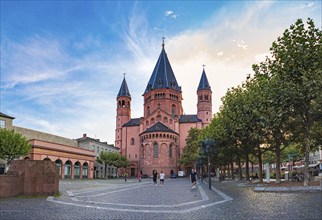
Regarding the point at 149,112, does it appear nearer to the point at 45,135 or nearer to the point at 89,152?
the point at 89,152

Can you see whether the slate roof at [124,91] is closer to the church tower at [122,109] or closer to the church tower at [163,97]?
the church tower at [122,109]

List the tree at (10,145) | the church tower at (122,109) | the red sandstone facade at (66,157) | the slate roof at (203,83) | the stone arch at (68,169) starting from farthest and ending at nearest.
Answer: the church tower at (122,109) → the slate roof at (203,83) → the stone arch at (68,169) → the red sandstone facade at (66,157) → the tree at (10,145)

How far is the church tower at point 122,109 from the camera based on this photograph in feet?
385

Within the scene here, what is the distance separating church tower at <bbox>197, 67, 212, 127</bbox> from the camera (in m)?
114

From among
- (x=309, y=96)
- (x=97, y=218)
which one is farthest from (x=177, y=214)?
(x=309, y=96)

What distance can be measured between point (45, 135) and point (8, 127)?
614 inches

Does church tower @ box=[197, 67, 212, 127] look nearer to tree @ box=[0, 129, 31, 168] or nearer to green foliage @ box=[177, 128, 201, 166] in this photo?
green foliage @ box=[177, 128, 201, 166]

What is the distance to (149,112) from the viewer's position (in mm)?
112438

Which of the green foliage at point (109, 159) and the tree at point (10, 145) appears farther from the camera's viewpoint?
the green foliage at point (109, 159)

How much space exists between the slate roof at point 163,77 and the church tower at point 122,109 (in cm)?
845

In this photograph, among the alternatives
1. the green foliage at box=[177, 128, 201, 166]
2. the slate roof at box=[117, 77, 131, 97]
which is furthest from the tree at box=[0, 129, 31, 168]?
the slate roof at box=[117, 77, 131, 97]

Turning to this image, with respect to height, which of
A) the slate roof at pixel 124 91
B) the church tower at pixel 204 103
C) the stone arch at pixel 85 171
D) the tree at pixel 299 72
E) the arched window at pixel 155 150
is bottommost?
the stone arch at pixel 85 171

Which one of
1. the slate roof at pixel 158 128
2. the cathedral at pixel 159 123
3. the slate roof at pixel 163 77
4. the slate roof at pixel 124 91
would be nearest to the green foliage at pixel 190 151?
the cathedral at pixel 159 123

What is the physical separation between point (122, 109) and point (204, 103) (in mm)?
29898
